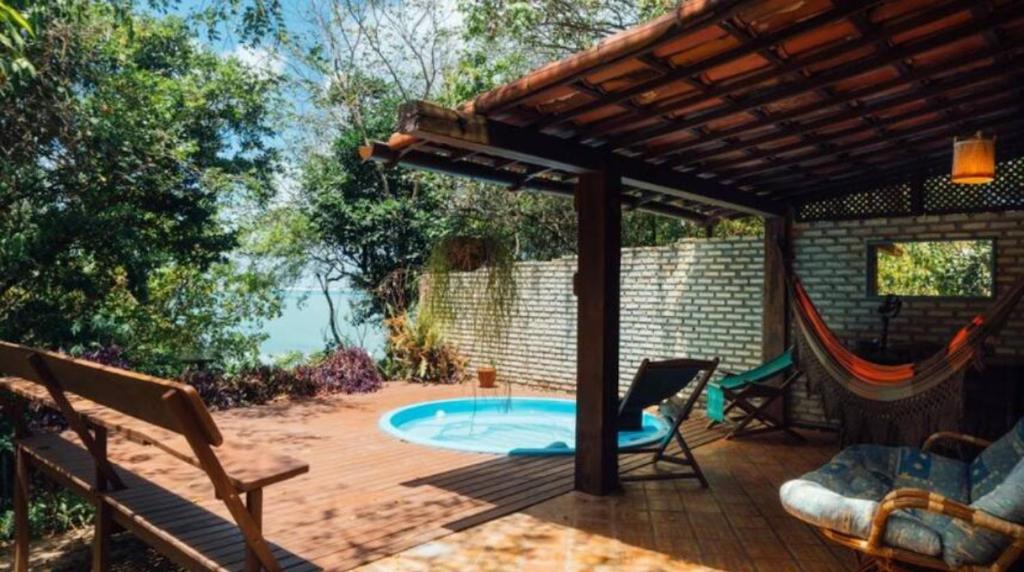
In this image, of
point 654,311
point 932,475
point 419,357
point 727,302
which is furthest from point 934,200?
point 419,357

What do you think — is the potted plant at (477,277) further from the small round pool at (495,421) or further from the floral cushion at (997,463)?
the floral cushion at (997,463)

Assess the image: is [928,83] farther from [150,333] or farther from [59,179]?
[150,333]

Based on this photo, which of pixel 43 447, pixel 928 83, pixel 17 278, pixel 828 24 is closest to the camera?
pixel 828 24

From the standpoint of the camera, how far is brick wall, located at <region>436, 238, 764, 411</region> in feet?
21.4

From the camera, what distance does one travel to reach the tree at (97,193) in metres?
5.55

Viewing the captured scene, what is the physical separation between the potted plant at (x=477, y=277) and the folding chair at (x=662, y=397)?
180cm

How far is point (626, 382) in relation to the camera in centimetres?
745

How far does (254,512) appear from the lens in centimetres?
230

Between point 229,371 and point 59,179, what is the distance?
8.92 feet

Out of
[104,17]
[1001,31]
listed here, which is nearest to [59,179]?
[104,17]

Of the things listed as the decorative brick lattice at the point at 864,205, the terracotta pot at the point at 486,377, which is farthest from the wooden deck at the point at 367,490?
the terracotta pot at the point at 486,377

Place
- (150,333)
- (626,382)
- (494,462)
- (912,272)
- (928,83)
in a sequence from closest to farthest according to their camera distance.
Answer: (928,83) → (494,462) → (912,272) → (626,382) → (150,333)

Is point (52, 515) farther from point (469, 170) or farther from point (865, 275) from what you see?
point (865, 275)

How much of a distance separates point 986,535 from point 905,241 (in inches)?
162
